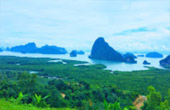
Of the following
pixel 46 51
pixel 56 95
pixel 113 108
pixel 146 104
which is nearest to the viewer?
pixel 113 108

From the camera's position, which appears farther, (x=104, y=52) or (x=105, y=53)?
(x=104, y=52)

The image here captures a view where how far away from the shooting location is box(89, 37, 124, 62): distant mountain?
62.2 meters

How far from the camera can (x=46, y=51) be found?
98.0 meters

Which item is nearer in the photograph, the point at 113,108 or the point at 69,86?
the point at 113,108

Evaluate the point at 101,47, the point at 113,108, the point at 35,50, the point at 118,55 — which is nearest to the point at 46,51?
the point at 35,50

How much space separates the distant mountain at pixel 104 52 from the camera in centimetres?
6223

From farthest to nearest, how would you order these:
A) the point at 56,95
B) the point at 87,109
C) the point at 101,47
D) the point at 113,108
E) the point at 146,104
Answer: the point at 101,47 < the point at 146,104 < the point at 56,95 < the point at 87,109 < the point at 113,108

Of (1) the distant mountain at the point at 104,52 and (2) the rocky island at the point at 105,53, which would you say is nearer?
(2) the rocky island at the point at 105,53

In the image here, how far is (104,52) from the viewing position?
220 ft

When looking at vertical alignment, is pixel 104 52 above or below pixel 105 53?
above

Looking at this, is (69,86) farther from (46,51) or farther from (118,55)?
(46,51)

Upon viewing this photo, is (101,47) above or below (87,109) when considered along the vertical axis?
above

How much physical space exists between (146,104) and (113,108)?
5.82 metres

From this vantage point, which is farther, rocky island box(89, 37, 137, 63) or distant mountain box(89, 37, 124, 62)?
distant mountain box(89, 37, 124, 62)
